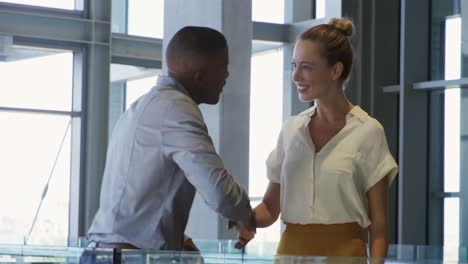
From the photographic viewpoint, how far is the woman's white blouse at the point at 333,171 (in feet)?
12.2

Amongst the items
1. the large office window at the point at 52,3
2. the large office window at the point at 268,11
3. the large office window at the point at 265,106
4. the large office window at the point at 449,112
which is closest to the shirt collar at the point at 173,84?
the large office window at the point at 449,112

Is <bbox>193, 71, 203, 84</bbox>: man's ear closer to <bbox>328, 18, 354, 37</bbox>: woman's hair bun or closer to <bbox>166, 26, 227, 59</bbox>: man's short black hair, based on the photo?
<bbox>166, 26, 227, 59</bbox>: man's short black hair

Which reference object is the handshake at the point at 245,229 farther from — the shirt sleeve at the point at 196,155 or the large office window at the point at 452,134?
the large office window at the point at 452,134

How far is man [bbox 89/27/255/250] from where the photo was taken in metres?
3.46

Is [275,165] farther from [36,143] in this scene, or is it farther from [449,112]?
[36,143]

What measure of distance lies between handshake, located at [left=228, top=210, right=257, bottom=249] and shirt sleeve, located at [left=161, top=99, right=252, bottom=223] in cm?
27

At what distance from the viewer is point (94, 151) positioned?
1381 centimetres

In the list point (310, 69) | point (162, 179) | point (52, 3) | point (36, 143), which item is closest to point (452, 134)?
point (52, 3)

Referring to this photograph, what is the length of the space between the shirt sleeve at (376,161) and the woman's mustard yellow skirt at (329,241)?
163mm

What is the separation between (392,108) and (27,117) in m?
4.58

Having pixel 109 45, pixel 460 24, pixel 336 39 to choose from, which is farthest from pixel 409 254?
pixel 109 45

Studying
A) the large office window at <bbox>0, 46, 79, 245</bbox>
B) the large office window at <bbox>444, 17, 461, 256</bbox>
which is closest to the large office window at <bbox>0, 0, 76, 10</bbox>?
the large office window at <bbox>0, 46, 79, 245</bbox>

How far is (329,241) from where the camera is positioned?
12.4 feet

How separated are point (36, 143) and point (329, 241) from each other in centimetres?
1045
